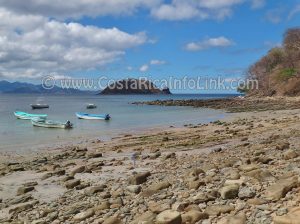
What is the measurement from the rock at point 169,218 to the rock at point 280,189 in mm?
1677

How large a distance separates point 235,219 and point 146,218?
1.61 m

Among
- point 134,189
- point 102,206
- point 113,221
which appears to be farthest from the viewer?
point 134,189

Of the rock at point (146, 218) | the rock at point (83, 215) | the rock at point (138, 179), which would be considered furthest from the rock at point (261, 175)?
the rock at point (83, 215)

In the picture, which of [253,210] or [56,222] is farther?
[56,222]

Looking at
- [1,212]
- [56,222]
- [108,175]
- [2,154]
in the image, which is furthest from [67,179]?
[2,154]

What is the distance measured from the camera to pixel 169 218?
671 centimetres

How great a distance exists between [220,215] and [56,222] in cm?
335

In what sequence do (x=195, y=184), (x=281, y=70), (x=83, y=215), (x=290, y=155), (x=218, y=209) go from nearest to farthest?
(x=218, y=209)
(x=83, y=215)
(x=195, y=184)
(x=290, y=155)
(x=281, y=70)

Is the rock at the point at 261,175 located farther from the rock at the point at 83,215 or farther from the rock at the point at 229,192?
the rock at the point at 83,215

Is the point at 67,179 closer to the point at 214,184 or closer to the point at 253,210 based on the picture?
the point at 214,184

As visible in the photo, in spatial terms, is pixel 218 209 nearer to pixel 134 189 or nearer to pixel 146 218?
pixel 146 218

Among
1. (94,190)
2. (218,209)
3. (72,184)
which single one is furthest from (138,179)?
(218,209)

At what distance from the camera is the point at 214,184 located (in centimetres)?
886

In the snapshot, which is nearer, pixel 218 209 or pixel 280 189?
pixel 218 209
